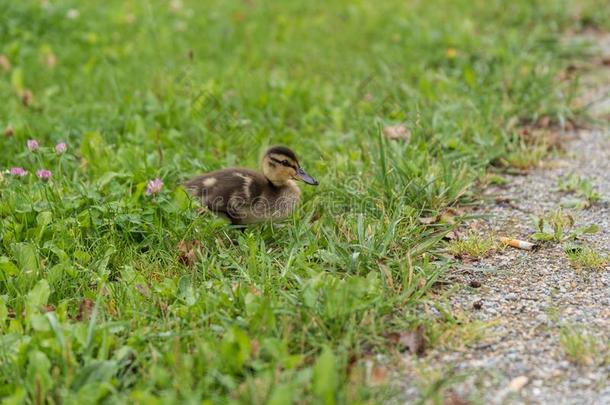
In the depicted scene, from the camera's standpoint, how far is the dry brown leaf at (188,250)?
4441 mm

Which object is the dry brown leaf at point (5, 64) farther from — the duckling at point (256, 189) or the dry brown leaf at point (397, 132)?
the dry brown leaf at point (397, 132)

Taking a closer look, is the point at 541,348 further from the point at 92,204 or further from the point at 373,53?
the point at 373,53

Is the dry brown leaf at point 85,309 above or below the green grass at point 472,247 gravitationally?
above

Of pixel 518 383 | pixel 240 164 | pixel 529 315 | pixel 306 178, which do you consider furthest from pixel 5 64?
pixel 518 383

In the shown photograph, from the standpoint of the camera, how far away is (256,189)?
4910 millimetres

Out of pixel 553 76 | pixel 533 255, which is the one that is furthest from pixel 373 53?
pixel 533 255

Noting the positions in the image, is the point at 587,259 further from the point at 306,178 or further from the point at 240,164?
the point at 240,164

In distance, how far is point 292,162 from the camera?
4984 millimetres

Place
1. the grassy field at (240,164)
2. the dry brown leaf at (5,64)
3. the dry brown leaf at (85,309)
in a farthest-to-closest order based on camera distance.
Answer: the dry brown leaf at (5,64) < the dry brown leaf at (85,309) < the grassy field at (240,164)

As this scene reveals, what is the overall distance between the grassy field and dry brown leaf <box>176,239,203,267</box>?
4 centimetres

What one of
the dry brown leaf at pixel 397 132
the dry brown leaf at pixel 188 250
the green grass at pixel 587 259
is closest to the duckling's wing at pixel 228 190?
the dry brown leaf at pixel 188 250

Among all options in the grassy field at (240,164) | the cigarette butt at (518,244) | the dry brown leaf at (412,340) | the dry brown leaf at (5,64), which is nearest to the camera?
the grassy field at (240,164)

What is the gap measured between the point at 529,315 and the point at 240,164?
2.43 meters

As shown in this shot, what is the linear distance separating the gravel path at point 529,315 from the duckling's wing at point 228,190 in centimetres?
125
